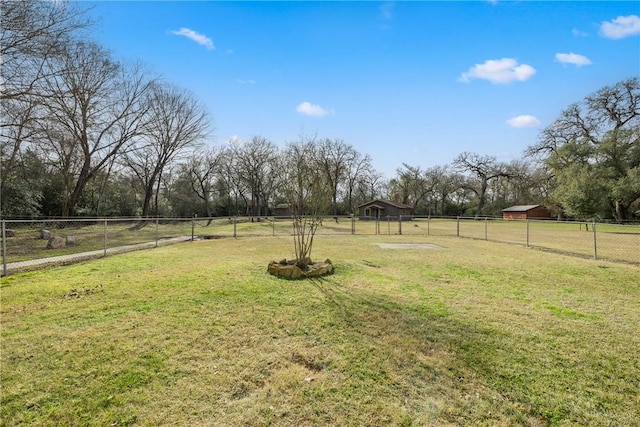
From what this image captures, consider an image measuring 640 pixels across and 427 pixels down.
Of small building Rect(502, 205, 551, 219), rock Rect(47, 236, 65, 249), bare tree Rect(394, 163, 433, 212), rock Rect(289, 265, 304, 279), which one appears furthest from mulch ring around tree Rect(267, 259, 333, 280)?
bare tree Rect(394, 163, 433, 212)

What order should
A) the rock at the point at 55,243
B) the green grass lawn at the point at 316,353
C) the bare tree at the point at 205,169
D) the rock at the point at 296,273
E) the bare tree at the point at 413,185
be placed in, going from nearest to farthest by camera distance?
1. the green grass lawn at the point at 316,353
2. the rock at the point at 296,273
3. the rock at the point at 55,243
4. the bare tree at the point at 205,169
5. the bare tree at the point at 413,185

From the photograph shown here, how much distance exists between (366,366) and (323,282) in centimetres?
324

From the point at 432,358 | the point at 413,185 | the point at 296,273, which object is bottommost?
the point at 432,358

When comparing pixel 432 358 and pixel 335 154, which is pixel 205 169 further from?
pixel 432 358

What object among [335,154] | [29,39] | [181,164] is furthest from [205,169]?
[29,39]

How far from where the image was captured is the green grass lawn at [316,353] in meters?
2.34

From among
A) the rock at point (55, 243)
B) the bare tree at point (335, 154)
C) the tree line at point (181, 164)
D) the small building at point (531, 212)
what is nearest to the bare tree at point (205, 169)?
the tree line at point (181, 164)

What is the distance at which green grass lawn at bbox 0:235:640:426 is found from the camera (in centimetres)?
234

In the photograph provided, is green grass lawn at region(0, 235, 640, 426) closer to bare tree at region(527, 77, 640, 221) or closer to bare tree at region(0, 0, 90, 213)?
bare tree at region(0, 0, 90, 213)

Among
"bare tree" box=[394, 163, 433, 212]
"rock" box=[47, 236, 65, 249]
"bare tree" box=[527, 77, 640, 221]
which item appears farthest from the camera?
→ "bare tree" box=[394, 163, 433, 212]

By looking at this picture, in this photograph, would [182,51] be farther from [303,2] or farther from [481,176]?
[481,176]

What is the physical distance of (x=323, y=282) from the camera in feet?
20.2

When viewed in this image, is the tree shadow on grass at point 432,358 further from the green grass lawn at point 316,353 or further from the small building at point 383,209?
the small building at point 383,209

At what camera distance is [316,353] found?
323 centimetres
